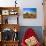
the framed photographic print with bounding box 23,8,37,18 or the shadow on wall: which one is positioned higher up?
the framed photographic print with bounding box 23,8,37,18

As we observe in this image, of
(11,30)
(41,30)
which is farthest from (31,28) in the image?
(11,30)

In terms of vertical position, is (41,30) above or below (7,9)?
below

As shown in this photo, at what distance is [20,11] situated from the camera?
17.8 feet

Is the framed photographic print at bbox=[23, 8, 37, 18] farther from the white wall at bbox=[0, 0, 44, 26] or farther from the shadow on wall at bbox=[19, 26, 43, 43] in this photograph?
the shadow on wall at bbox=[19, 26, 43, 43]

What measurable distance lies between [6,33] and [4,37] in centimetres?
15

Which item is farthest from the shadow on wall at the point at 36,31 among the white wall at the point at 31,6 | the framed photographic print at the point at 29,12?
the framed photographic print at the point at 29,12

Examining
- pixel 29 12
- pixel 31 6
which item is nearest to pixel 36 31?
pixel 29 12

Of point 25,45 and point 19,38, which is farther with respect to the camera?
point 19,38

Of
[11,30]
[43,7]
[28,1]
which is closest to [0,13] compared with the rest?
[11,30]

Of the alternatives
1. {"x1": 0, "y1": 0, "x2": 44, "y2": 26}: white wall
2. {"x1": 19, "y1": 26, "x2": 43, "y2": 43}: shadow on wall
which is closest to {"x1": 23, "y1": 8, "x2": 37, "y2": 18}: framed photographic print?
{"x1": 0, "y1": 0, "x2": 44, "y2": 26}: white wall

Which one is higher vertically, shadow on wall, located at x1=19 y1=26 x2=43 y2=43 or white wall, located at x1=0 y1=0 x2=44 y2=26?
white wall, located at x1=0 y1=0 x2=44 y2=26

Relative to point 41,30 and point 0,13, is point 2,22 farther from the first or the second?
point 41,30

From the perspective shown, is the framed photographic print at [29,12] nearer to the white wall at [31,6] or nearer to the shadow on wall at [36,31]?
the white wall at [31,6]

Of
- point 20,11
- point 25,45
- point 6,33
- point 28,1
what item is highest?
point 28,1
